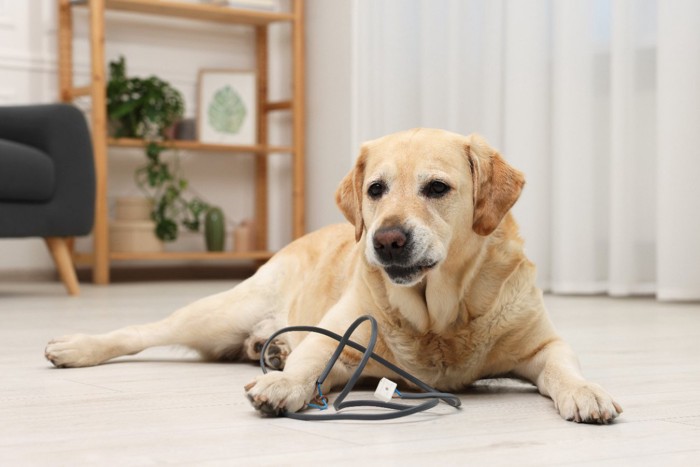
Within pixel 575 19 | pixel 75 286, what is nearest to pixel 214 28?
pixel 75 286

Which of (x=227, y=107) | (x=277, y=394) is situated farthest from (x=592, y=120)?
(x=277, y=394)

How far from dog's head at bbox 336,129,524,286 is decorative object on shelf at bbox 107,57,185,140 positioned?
139 inches

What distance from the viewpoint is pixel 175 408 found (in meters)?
1.50

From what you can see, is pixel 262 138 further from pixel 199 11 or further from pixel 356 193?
pixel 356 193

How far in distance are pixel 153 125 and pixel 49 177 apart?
1.33 metres

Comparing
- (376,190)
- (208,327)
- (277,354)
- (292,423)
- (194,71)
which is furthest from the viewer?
(194,71)

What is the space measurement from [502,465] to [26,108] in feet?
11.4

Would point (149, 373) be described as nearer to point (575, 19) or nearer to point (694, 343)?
point (694, 343)

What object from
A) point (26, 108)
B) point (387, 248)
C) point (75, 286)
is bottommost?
point (75, 286)

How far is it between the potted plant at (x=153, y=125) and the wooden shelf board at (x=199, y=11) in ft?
0.95

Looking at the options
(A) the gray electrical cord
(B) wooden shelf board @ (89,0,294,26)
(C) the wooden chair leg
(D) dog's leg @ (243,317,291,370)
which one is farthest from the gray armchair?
(A) the gray electrical cord

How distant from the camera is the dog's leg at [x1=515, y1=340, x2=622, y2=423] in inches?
53.2

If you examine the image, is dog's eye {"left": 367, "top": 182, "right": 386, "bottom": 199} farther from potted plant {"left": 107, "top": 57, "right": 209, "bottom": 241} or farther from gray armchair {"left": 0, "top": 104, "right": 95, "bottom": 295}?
potted plant {"left": 107, "top": 57, "right": 209, "bottom": 241}

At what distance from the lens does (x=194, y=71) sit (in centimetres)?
554
